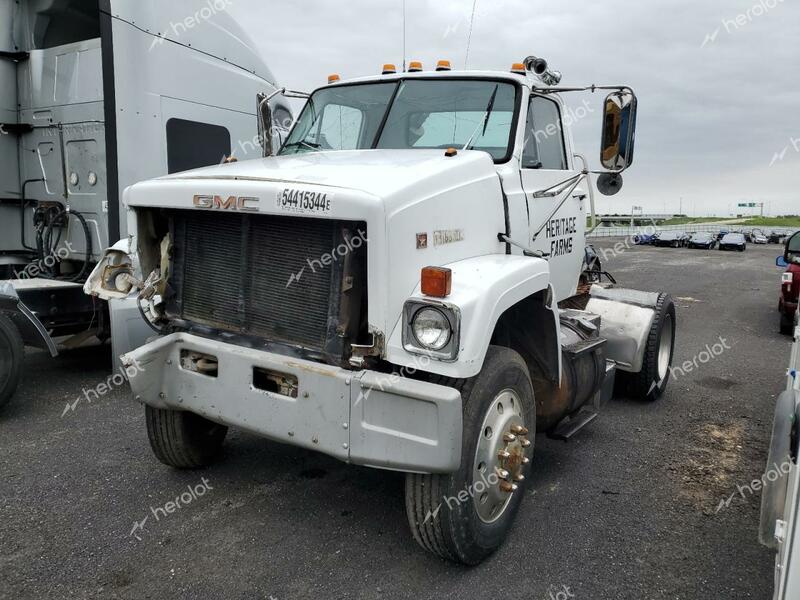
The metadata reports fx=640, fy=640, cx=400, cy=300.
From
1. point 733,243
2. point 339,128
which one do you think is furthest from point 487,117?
point 733,243

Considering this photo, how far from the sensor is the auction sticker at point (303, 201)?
114 inches

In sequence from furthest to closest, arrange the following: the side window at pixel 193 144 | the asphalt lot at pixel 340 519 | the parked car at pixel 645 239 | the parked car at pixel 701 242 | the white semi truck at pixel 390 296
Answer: the parked car at pixel 645 239
the parked car at pixel 701 242
the side window at pixel 193 144
the asphalt lot at pixel 340 519
the white semi truck at pixel 390 296

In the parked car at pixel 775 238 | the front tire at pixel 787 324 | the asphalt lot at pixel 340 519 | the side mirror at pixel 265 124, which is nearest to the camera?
the asphalt lot at pixel 340 519

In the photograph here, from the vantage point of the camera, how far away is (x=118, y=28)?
5.96 m

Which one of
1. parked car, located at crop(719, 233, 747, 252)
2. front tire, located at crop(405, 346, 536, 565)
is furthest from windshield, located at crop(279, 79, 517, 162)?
parked car, located at crop(719, 233, 747, 252)

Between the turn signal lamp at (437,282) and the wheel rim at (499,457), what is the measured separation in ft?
2.35

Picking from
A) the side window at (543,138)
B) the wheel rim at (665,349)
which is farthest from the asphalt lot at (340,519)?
the side window at (543,138)

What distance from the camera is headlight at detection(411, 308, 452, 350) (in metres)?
2.82

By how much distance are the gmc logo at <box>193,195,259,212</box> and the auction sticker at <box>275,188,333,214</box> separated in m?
0.16

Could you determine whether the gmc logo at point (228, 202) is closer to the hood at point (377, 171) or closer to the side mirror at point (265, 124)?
the hood at point (377, 171)

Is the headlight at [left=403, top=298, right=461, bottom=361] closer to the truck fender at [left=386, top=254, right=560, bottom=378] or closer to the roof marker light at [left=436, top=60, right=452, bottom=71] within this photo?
the truck fender at [left=386, top=254, right=560, bottom=378]

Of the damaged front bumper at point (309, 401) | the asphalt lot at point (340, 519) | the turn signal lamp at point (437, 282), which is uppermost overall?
the turn signal lamp at point (437, 282)

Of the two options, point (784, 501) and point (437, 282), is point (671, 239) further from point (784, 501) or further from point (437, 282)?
point (437, 282)

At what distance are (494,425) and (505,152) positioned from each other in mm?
1788
